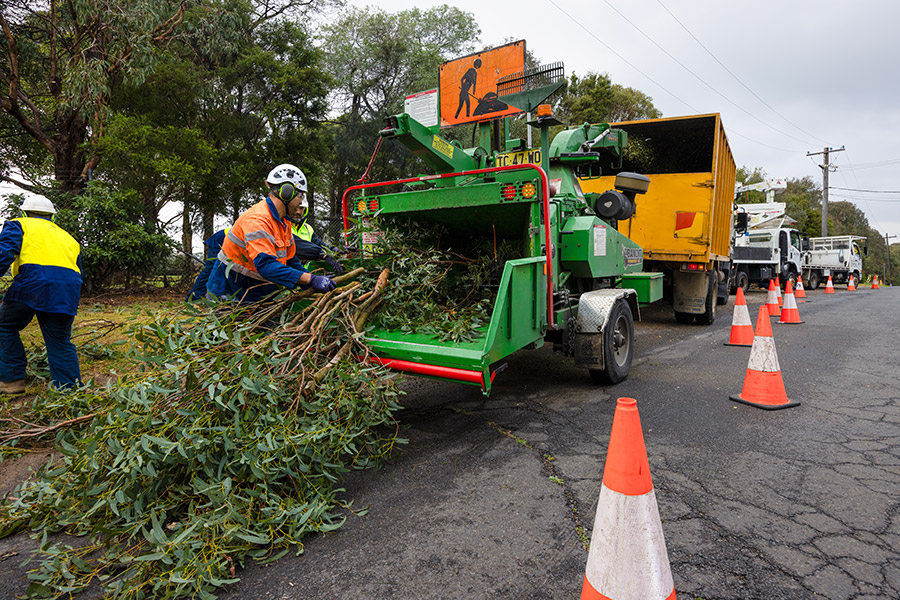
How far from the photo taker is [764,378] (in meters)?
4.24

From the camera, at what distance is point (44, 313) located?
3996mm

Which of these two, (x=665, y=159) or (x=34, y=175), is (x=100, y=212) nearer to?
(x=34, y=175)

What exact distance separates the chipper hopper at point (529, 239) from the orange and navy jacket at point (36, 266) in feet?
7.82

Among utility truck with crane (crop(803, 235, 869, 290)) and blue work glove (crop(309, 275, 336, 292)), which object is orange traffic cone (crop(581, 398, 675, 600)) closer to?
blue work glove (crop(309, 275, 336, 292))

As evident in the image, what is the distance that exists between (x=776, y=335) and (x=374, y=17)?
1903 centimetres

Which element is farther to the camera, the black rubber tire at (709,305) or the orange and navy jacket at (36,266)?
the black rubber tire at (709,305)

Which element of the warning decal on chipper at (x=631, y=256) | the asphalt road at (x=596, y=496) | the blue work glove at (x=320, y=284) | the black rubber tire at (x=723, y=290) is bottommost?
the asphalt road at (x=596, y=496)

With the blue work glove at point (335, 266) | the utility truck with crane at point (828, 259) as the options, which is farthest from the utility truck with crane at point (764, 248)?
the blue work glove at point (335, 266)

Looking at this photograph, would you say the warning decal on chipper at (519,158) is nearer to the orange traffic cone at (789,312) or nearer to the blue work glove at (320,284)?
the blue work glove at (320,284)

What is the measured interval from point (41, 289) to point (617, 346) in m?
5.05

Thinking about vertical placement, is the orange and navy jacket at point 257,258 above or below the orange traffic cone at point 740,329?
above

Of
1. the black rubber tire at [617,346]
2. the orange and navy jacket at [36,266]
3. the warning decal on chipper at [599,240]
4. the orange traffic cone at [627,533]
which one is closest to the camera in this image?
the orange traffic cone at [627,533]

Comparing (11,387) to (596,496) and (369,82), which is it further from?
(369,82)

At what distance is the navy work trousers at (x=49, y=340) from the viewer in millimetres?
4031
